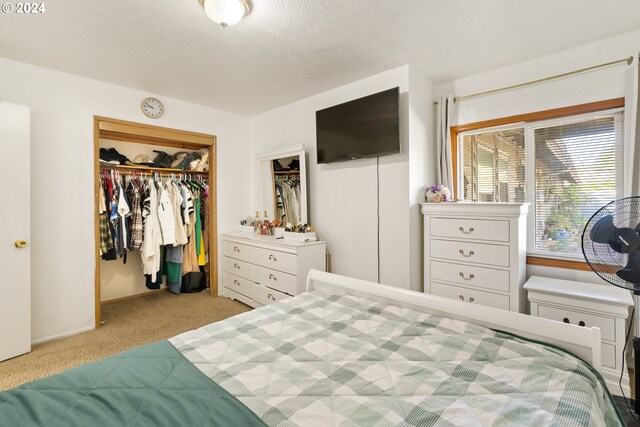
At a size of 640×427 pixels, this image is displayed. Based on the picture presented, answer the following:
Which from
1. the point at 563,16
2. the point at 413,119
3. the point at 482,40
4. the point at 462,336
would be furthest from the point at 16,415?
the point at 563,16

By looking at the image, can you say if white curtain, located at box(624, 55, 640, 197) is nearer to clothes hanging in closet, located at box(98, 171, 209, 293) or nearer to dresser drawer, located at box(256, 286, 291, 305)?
dresser drawer, located at box(256, 286, 291, 305)

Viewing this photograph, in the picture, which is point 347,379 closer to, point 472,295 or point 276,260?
point 472,295

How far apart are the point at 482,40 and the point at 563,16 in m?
0.48

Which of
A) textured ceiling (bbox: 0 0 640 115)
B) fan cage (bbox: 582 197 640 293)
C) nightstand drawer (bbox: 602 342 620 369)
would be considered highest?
textured ceiling (bbox: 0 0 640 115)

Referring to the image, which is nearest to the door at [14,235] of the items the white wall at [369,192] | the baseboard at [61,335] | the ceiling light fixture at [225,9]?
the baseboard at [61,335]

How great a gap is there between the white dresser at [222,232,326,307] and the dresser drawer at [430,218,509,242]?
1186 millimetres

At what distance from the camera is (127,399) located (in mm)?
966

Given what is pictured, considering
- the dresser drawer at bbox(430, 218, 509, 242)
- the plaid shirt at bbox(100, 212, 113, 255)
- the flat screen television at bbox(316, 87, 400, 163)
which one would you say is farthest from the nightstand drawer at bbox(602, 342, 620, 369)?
the plaid shirt at bbox(100, 212, 113, 255)

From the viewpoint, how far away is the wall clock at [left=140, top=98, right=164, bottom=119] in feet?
11.0

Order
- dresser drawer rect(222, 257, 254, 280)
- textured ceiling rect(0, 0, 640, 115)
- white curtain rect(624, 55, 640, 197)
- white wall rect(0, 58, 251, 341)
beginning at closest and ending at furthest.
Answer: textured ceiling rect(0, 0, 640, 115), white curtain rect(624, 55, 640, 197), white wall rect(0, 58, 251, 341), dresser drawer rect(222, 257, 254, 280)

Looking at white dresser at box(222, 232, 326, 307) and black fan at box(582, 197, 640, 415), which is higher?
black fan at box(582, 197, 640, 415)

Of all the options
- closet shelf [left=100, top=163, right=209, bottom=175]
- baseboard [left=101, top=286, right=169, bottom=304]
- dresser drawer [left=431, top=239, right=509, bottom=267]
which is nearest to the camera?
dresser drawer [left=431, top=239, right=509, bottom=267]

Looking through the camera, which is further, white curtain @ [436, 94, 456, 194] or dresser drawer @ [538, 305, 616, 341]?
white curtain @ [436, 94, 456, 194]

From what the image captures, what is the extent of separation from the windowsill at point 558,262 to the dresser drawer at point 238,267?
110 inches
